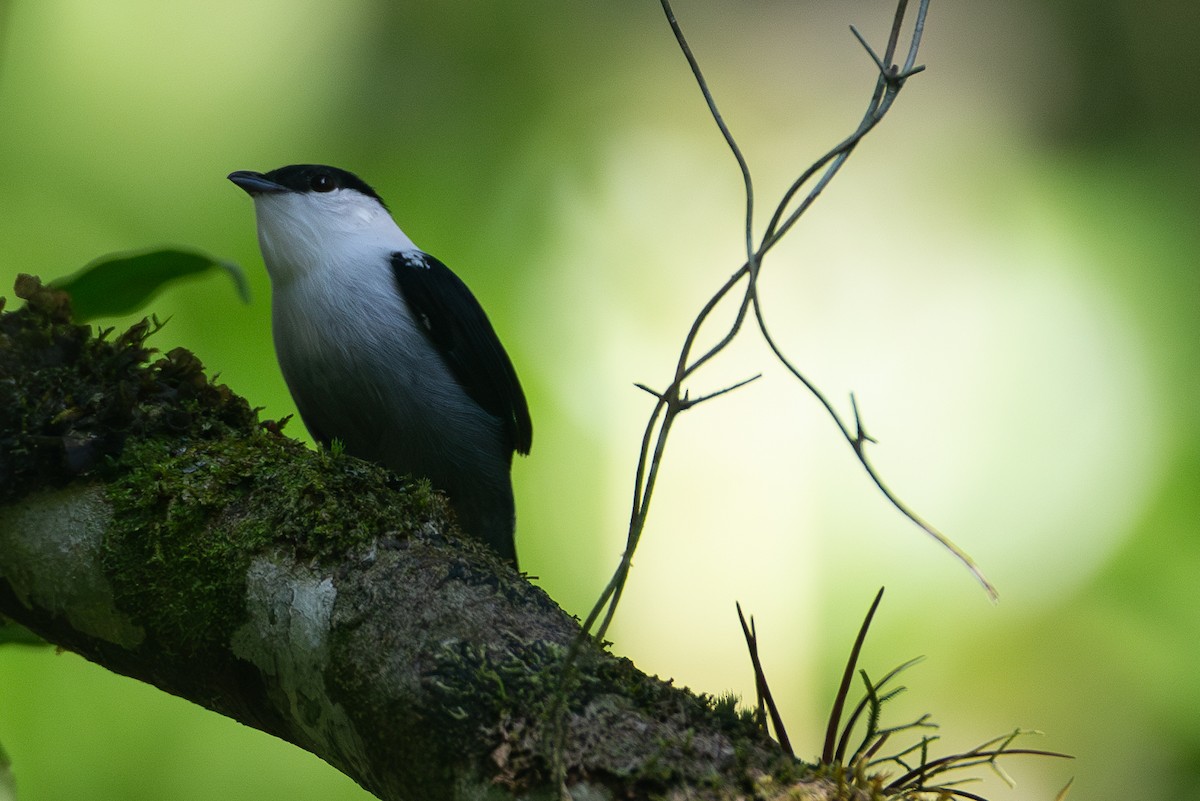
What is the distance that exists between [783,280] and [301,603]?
4377 mm

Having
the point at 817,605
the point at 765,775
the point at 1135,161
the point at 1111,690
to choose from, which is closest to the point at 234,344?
the point at 817,605

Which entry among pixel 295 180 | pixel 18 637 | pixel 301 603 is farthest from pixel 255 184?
pixel 301 603

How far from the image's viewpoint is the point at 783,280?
17.9 ft

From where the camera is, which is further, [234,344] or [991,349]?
[991,349]

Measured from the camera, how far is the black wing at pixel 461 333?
286cm

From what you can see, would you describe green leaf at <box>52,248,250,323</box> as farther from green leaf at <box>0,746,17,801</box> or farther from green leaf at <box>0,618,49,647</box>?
green leaf at <box>0,746,17,801</box>

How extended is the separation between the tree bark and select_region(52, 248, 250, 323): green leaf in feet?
0.53

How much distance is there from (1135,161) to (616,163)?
3.08 meters

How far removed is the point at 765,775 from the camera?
1189mm

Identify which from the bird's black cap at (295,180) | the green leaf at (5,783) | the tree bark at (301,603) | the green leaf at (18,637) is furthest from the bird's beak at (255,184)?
the green leaf at (5,783)

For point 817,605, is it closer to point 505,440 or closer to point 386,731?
point 505,440

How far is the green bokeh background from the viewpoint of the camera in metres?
4.86

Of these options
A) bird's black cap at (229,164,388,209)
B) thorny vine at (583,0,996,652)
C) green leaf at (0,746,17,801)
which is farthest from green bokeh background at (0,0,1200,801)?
thorny vine at (583,0,996,652)

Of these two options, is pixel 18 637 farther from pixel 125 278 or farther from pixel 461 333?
pixel 461 333
